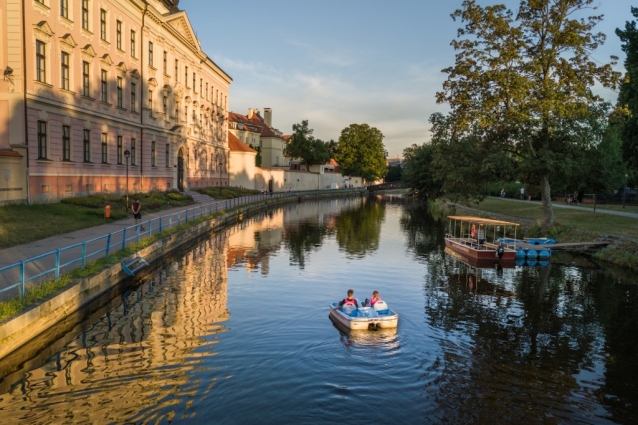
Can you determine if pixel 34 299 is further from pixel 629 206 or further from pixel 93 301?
pixel 629 206

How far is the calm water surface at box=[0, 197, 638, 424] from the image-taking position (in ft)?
31.0

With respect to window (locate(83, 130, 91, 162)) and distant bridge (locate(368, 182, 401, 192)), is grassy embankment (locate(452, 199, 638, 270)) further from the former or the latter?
distant bridge (locate(368, 182, 401, 192))

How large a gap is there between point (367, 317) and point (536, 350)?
449cm

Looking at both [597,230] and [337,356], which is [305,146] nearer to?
[597,230]

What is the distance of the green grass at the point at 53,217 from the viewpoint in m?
21.4

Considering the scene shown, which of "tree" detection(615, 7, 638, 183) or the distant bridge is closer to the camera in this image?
"tree" detection(615, 7, 638, 183)

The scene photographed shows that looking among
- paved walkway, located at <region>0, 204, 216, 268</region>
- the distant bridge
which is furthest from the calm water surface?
the distant bridge

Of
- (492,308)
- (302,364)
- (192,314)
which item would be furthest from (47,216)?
(492,308)

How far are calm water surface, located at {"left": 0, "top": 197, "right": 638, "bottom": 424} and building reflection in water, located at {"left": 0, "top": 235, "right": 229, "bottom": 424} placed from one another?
4 centimetres

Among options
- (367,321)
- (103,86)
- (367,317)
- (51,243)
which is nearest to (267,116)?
(103,86)

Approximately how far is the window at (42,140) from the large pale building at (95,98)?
0.20ft

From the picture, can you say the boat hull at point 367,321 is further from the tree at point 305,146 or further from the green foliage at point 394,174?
the green foliage at point 394,174

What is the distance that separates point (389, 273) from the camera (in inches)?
931

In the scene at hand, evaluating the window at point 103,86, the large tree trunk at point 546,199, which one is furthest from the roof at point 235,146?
the large tree trunk at point 546,199
